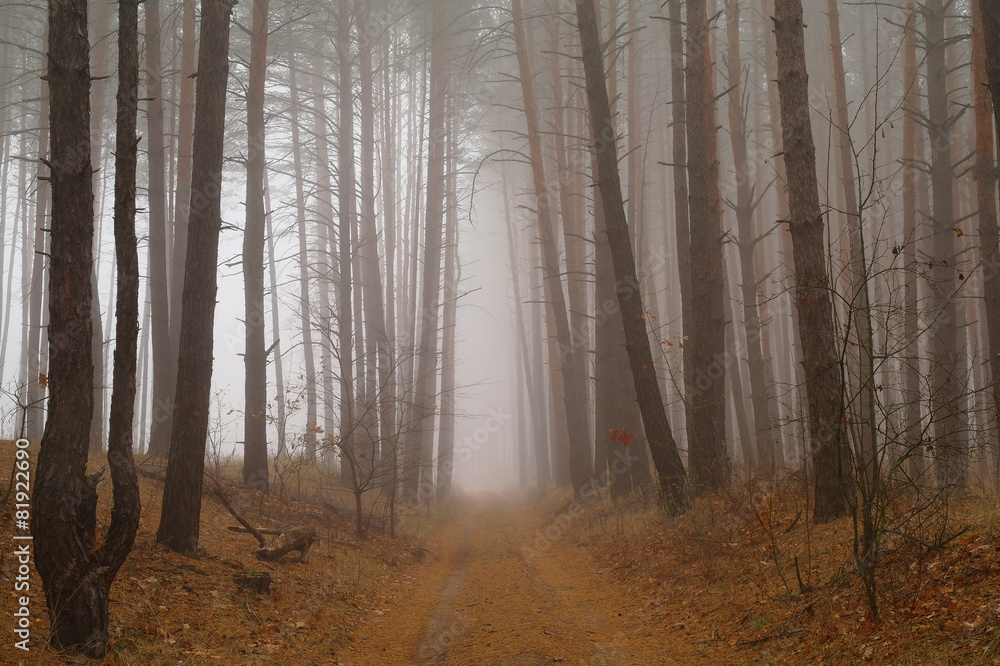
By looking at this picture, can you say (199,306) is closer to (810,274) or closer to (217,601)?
(217,601)

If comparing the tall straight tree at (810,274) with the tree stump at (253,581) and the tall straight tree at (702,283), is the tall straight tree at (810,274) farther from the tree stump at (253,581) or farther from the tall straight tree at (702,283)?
the tree stump at (253,581)

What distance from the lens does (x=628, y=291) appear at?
940cm

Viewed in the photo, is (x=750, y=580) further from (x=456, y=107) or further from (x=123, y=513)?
(x=456, y=107)

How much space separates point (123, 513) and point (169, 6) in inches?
628

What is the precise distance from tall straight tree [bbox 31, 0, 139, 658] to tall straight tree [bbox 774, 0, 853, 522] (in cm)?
573

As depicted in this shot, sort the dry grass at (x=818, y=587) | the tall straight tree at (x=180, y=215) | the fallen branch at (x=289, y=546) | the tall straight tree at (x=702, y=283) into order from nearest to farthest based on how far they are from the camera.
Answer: the dry grass at (x=818, y=587), the fallen branch at (x=289, y=546), the tall straight tree at (x=702, y=283), the tall straight tree at (x=180, y=215)

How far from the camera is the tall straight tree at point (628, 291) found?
8945 millimetres

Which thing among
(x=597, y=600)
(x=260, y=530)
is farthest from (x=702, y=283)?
(x=260, y=530)

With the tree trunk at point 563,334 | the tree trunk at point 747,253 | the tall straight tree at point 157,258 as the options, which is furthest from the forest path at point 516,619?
the tree trunk at point 747,253

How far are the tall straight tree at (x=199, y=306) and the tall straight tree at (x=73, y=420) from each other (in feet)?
8.26

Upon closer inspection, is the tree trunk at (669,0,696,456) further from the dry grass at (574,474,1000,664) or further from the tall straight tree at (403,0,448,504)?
the tall straight tree at (403,0,448,504)

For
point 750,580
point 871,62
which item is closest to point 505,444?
point 871,62

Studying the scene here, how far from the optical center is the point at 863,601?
4.45 m

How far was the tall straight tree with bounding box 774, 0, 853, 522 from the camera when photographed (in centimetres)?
617
